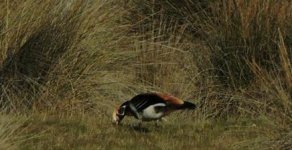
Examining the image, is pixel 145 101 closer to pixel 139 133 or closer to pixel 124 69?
pixel 139 133

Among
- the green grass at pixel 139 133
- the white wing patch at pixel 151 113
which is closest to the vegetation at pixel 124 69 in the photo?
the green grass at pixel 139 133

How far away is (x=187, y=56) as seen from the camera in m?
10.1

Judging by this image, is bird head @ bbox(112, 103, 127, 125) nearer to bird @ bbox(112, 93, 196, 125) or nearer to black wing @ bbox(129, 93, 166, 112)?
bird @ bbox(112, 93, 196, 125)

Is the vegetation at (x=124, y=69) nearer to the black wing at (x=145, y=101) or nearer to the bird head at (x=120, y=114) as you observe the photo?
the bird head at (x=120, y=114)

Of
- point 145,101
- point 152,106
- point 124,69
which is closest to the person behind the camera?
point 152,106

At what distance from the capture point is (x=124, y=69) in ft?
32.6

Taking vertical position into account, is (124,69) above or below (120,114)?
above

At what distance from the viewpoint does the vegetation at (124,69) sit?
7.92 meters

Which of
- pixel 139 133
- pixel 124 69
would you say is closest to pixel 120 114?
pixel 139 133

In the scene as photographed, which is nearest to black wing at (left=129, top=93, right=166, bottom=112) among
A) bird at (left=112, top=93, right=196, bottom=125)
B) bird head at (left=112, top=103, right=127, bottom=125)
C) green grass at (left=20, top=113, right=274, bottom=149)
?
bird at (left=112, top=93, right=196, bottom=125)

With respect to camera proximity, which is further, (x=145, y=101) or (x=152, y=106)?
(x=145, y=101)

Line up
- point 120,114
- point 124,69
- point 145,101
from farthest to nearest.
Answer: point 124,69 < point 120,114 < point 145,101

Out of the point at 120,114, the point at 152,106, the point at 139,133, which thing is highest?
the point at 152,106

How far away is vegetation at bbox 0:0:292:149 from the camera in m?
7.92
